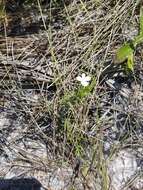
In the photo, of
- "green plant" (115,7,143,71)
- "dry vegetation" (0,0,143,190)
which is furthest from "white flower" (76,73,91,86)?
"green plant" (115,7,143,71)

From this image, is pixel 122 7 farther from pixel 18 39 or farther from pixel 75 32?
pixel 18 39

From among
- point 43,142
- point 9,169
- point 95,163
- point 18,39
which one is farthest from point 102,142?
point 18,39

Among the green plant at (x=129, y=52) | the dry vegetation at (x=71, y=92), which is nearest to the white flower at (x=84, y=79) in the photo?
the dry vegetation at (x=71, y=92)

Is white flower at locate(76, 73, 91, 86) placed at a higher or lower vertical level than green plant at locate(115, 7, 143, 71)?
lower

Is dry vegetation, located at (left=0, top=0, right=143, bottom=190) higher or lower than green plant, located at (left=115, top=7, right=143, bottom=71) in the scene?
lower

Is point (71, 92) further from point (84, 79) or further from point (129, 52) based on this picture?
point (129, 52)

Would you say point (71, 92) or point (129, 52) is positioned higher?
point (129, 52)

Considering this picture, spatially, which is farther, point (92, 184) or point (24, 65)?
point (24, 65)

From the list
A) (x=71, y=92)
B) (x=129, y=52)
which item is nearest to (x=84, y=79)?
(x=71, y=92)

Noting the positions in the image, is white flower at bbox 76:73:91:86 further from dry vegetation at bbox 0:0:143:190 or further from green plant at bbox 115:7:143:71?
green plant at bbox 115:7:143:71
